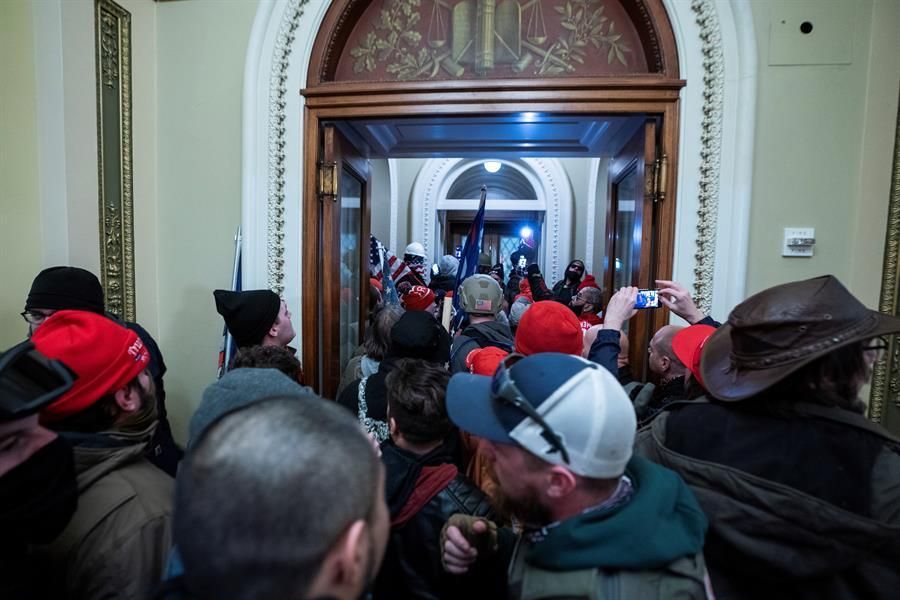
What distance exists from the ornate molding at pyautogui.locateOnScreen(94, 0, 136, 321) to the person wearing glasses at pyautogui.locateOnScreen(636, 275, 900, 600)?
2.62 metres

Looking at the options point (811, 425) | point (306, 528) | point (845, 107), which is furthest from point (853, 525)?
point (845, 107)

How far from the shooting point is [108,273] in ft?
7.63

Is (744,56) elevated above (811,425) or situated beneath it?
elevated above

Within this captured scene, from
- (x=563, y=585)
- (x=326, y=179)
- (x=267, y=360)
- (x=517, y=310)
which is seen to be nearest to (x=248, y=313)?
(x=267, y=360)

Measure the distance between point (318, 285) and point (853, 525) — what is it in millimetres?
2323

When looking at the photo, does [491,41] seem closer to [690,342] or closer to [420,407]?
[690,342]

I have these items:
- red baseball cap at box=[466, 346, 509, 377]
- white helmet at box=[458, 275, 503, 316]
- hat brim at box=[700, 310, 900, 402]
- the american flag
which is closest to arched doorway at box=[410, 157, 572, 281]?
the american flag

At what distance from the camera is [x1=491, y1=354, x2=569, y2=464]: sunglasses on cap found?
758 mm

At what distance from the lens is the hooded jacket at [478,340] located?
2191mm

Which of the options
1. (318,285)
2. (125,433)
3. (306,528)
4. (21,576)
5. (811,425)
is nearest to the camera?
(306,528)

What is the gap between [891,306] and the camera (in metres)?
2.00

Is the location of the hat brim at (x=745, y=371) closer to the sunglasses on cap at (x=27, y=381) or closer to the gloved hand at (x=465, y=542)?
the gloved hand at (x=465, y=542)

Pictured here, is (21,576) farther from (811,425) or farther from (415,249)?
(415,249)

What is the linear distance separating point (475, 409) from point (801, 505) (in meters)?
0.60
